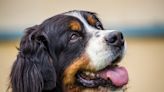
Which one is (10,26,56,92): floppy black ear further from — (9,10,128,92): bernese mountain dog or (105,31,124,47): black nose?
(105,31,124,47): black nose

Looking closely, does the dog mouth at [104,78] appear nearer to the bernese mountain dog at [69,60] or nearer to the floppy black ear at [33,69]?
the bernese mountain dog at [69,60]

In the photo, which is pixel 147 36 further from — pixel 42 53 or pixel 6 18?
pixel 42 53

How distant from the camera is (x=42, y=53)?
19.7 ft

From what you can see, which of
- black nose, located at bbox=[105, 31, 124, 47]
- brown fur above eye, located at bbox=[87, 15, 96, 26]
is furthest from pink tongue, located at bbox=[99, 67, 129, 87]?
brown fur above eye, located at bbox=[87, 15, 96, 26]

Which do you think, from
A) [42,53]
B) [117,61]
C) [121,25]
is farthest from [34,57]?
[121,25]

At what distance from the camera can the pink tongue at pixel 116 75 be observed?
19.3ft

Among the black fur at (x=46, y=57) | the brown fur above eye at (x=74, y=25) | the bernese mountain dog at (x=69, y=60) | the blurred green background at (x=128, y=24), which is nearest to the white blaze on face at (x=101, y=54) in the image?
the bernese mountain dog at (x=69, y=60)

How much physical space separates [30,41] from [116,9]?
177 inches

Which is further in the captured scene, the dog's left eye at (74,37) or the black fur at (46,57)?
the dog's left eye at (74,37)

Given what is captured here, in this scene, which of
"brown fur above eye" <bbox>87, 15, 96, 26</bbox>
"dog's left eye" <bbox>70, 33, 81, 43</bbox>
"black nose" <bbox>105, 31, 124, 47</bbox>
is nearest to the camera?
"black nose" <bbox>105, 31, 124, 47</bbox>

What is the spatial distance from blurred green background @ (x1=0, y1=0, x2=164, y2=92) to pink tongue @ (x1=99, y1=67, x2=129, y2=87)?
4.11 metres

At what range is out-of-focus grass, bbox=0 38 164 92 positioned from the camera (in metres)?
10.1

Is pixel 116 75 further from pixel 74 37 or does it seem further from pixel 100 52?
pixel 74 37

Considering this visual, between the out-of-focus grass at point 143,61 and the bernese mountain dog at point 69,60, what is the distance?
409cm
